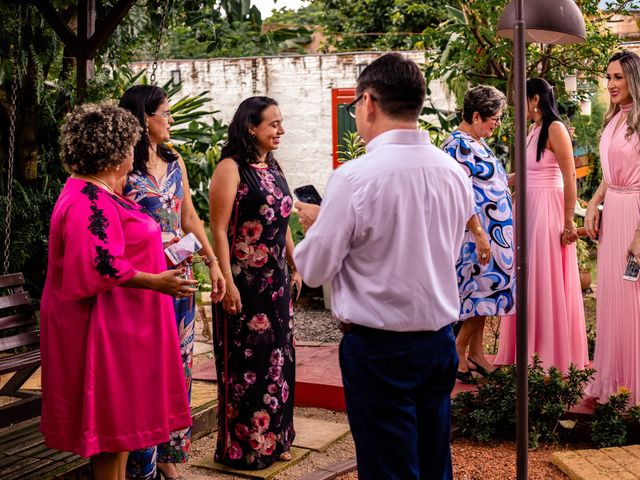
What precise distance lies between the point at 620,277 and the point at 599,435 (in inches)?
36.5

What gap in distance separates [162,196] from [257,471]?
4.81ft

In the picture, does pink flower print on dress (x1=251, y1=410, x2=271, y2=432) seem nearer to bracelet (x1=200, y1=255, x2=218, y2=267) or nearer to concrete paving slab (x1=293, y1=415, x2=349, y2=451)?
concrete paving slab (x1=293, y1=415, x2=349, y2=451)

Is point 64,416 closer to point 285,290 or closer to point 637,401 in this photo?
point 285,290

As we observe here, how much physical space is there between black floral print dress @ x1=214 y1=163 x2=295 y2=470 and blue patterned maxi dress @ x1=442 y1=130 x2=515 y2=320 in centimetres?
143

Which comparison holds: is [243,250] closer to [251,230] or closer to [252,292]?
[251,230]

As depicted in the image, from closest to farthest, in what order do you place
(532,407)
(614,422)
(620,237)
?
(614,422) < (532,407) < (620,237)

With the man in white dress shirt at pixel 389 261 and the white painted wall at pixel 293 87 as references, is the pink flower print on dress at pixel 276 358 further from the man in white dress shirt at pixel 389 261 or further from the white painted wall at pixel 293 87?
the white painted wall at pixel 293 87

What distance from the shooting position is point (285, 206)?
4.38m

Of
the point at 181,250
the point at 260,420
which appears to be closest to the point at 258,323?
the point at 260,420

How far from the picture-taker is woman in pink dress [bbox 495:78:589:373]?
5578 mm

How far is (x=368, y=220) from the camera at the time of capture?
2615 millimetres

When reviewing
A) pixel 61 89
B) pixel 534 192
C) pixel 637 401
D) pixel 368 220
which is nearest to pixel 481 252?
pixel 534 192

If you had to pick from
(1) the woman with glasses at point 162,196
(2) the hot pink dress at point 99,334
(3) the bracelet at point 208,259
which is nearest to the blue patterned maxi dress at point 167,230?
(1) the woman with glasses at point 162,196

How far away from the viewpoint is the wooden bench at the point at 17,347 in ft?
13.6
